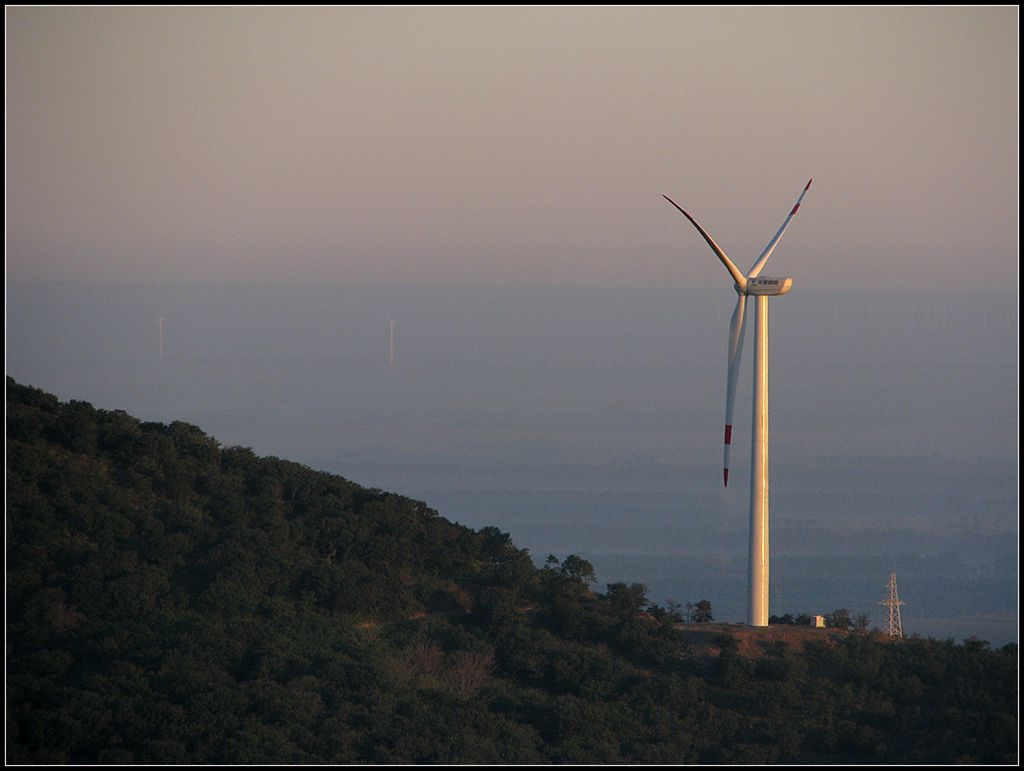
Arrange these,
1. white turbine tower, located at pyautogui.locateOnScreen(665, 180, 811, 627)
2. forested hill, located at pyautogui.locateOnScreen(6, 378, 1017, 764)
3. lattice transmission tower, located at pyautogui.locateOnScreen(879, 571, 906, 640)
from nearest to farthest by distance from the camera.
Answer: forested hill, located at pyautogui.locateOnScreen(6, 378, 1017, 764) → white turbine tower, located at pyautogui.locateOnScreen(665, 180, 811, 627) → lattice transmission tower, located at pyautogui.locateOnScreen(879, 571, 906, 640)

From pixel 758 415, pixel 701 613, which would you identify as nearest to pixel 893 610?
pixel 701 613

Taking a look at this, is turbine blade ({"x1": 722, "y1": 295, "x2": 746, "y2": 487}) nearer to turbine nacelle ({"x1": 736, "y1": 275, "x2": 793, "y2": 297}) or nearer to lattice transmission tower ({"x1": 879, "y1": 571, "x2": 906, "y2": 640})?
turbine nacelle ({"x1": 736, "y1": 275, "x2": 793, "y2": 297})

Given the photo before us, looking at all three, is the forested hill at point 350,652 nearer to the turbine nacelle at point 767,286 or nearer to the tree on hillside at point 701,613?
the tree on hillside at point 701,613

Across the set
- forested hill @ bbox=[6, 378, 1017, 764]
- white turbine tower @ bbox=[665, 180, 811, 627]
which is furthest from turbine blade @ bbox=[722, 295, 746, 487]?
forested hill @ bbox=[6, 378, 1017, 764]

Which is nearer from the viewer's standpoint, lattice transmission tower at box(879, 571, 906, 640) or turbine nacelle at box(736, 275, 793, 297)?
turbine nacelle at box(736, 275, 793, 297)

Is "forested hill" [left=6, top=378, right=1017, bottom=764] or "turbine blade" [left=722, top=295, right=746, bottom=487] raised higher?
"turbine blade" [left=722, top=295, right=746, bottom=487]

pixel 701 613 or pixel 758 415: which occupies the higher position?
pixel 758 415

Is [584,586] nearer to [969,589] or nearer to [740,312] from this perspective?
[740,312]

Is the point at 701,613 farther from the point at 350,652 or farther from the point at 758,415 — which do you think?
the point at 350,652
